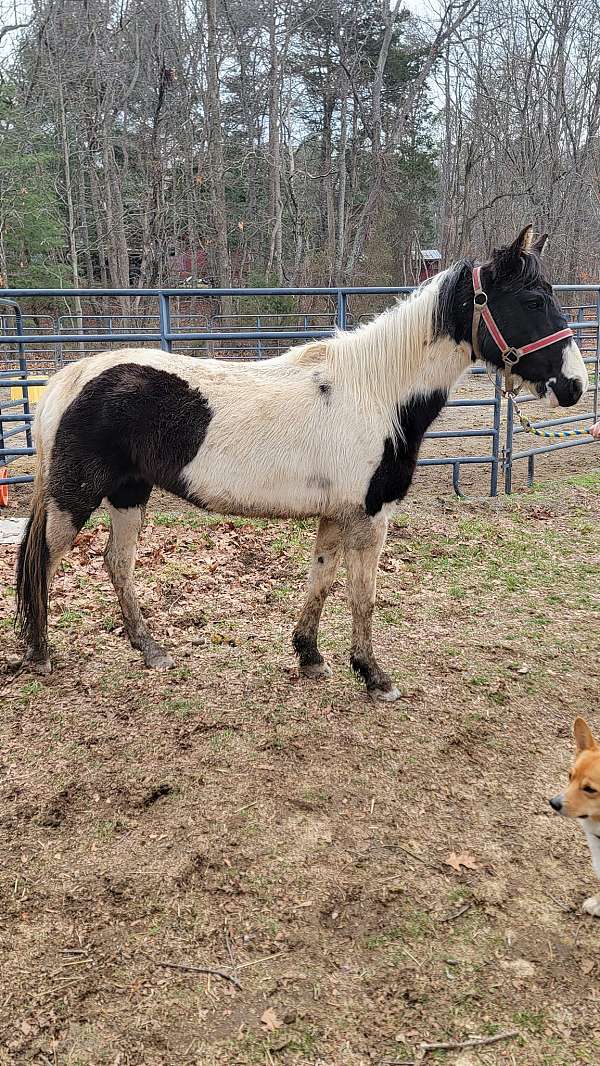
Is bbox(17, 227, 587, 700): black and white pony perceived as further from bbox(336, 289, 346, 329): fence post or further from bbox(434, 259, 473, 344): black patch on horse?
bbox(336, 289, 346, 329): fence post

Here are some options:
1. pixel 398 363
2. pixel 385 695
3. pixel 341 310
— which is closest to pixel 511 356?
pixel 398 363

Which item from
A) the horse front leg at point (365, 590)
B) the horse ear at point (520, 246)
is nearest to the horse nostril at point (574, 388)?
the horse ear at point (520, 246)

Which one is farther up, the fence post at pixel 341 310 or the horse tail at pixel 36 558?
the fence post at pixel 341 310

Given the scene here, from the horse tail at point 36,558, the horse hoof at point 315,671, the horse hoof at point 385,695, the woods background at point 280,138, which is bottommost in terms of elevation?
the horse hoof at point 385,695

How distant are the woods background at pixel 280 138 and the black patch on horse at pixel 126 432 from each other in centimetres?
1692

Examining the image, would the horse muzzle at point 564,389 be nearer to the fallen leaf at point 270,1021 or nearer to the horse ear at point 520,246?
the horse ear at point 520,246

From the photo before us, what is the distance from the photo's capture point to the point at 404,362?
3.31m

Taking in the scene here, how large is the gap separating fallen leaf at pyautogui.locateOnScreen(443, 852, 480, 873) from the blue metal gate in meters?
2.69

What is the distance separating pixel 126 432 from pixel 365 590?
137cm

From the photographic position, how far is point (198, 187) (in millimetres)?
21109

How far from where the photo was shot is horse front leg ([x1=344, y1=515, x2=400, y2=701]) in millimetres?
3317

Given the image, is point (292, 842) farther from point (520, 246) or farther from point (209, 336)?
point (209, 336)

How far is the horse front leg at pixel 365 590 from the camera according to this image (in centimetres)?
332

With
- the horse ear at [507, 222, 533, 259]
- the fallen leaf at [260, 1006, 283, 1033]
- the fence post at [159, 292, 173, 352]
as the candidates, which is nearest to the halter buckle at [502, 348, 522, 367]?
the horse ear at [507, 222, 533, 259]
